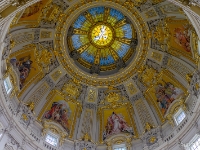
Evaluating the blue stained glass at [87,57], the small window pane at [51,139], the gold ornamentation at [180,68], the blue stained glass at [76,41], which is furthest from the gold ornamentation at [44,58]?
the gold ornamentation at [180,68]

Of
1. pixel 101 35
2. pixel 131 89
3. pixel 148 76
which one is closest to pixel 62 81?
pixel 101 35

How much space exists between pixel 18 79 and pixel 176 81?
12.2 metres

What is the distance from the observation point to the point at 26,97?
23.1 m

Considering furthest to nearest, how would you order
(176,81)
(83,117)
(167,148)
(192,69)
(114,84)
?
(114,84), (83,117), (176,81), (192,69), (167,148)

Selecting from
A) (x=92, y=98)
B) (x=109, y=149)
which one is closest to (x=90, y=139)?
(x=109, y=149)

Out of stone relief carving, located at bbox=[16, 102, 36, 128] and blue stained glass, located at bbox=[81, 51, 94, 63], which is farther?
blue stained glass, located at bbox=[81, 51, 94, 63]

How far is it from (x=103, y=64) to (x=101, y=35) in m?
2.78

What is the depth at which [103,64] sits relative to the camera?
29.1 meters

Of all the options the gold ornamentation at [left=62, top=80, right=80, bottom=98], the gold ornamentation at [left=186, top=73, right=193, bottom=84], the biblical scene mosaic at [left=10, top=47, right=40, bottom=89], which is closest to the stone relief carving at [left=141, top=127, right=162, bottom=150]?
the gold ornamentation at [left=186, top=73, right=193, bottom=84]

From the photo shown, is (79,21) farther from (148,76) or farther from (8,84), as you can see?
(8,84)

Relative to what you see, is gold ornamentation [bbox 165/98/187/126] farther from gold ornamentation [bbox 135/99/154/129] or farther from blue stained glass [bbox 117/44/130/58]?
blue stained glass [bbox 117/44/130/58]

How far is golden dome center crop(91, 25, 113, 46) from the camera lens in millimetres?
28500

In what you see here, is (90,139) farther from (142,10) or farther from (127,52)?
(142,10)

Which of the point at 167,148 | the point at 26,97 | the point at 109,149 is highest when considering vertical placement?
the point at 26,97
